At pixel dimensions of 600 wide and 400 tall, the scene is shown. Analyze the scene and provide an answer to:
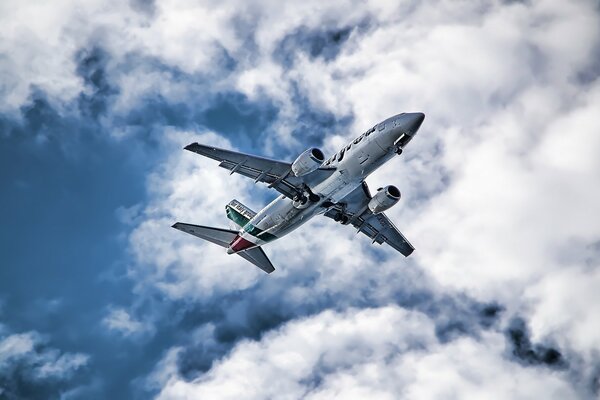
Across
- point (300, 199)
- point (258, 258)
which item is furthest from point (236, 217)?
point (300, 199)

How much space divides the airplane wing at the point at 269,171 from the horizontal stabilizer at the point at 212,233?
8827mm

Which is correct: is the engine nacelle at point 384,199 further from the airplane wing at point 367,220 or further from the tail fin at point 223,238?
the tail fin at point 223,238

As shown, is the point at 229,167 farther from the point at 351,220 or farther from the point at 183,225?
the point at 351,220

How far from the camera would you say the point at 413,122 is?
4941 cm

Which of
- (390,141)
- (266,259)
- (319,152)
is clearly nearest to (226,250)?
(266,259)

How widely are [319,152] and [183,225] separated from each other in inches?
693

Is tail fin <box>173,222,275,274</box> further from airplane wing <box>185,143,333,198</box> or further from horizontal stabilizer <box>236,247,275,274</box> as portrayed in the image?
airplane wing <box>185,143,333,198</box>

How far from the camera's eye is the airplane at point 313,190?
168 feet

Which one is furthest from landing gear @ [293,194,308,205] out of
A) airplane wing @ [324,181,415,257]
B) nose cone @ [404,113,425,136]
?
nose cone @ [404,113,425,136]

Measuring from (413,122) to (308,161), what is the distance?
920 centimetres

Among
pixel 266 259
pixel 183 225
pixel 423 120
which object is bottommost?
pixel 423 120

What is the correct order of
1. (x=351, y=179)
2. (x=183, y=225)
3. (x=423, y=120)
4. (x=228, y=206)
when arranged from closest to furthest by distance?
(x=423, y=120) → (x=351, y=179) → (x=183, y=225) → (x=228, y=206)

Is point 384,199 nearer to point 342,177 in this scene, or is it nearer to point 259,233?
point 342,177

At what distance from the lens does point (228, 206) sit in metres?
64.9
